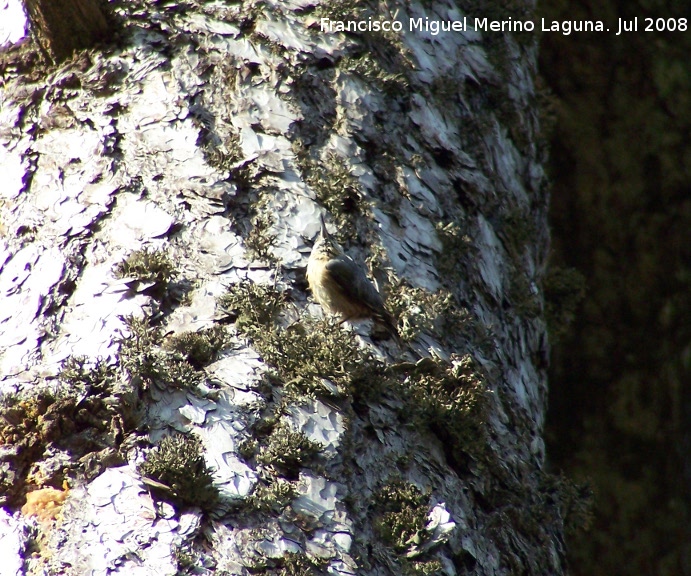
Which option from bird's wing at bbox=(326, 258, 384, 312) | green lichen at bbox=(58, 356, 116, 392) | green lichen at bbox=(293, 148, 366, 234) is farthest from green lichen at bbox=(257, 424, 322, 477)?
green lichen at bbox=(293, 148, 366, 234)

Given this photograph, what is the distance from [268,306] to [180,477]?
0.90 meters

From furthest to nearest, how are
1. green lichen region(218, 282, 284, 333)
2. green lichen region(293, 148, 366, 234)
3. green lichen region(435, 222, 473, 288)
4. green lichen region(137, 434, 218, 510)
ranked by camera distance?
green lichen region(435, 222, 473, 288)
green lichen region(293, 148, 366, 234)
green lichen region(218, 282, 284, 333)
green lichen region(137, 434, 218, 510)

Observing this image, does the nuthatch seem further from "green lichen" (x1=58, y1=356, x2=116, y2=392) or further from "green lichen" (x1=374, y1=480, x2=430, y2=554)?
"green lichen" (x1=58, y1=356, x2=116, y2=392)

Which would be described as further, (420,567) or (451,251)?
(451,251)

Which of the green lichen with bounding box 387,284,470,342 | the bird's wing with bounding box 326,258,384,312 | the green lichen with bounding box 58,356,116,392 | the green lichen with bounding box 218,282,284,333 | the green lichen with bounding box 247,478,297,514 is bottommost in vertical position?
the green lichen with bounding box 387,284,470,342

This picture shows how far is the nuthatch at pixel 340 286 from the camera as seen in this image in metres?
3.62

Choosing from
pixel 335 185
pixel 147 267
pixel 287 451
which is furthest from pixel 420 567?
pixel 335 185

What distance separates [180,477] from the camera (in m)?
2.84

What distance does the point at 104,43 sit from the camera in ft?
14.3

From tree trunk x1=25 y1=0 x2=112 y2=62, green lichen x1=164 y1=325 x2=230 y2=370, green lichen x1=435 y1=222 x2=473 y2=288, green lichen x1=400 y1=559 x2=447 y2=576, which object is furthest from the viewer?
tree trunk x1=25 y1=0 x2=112 y2=62

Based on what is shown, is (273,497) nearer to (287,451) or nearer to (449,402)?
(287,451)

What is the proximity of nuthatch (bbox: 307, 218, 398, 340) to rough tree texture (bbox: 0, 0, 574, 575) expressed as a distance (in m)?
0.06

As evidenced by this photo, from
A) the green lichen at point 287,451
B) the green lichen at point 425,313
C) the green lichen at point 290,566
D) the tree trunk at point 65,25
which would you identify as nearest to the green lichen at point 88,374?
the green lichen at point 287,451

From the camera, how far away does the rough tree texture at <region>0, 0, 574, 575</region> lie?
2.88m
